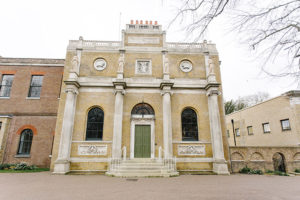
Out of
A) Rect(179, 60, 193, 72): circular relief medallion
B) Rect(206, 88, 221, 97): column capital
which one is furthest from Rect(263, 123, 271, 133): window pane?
Rect(179, 60, 193, 72): circular relief medallion

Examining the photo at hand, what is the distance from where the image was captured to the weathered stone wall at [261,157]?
12.3 m

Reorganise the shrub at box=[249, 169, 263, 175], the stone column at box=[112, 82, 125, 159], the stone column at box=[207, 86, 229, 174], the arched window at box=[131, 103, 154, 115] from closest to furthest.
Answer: the stone column at box=[207, 86, 229, 174]
the stone column at box=[112, 82, 125, 159]
the shrub at box=[249, 169, 263, 175]
the arched window at box=[131, 103, 154, 115]

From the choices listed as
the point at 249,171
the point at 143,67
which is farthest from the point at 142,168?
the point at 143,67

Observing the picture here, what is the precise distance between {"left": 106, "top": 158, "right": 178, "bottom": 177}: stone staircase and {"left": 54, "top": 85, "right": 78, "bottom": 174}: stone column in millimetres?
3214

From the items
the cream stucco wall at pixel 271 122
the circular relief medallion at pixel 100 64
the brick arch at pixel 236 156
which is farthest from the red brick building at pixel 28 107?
the cream stucco wall at pixel 271 122

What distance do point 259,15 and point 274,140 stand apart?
17.8 metres

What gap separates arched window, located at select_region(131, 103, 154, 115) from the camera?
43.0 ft

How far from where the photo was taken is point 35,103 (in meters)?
14.6

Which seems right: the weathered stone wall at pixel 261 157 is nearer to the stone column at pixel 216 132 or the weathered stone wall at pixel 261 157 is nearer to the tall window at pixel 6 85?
the stone column at pixel 216 132

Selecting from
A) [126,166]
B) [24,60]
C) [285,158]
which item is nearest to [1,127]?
[24,60]

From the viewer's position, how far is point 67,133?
11656 millimetres

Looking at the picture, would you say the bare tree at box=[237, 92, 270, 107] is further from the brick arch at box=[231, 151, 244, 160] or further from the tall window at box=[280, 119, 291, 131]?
the brick arch at box=[231, 151, 244, 160]

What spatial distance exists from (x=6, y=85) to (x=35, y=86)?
267cm

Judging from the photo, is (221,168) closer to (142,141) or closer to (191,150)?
(191,150)
